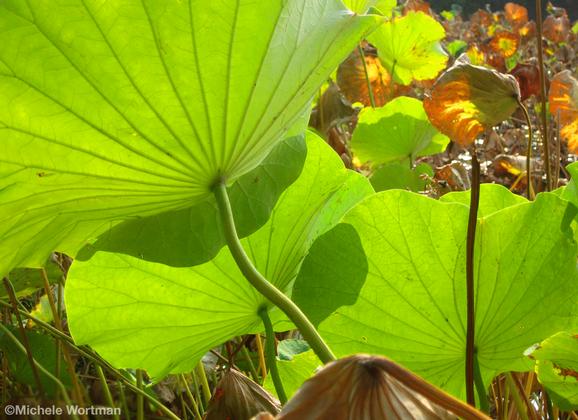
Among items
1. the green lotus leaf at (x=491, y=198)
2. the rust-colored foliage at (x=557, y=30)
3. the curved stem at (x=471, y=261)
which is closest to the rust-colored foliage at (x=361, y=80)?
the green lotus leaf at (x=491, y=198)

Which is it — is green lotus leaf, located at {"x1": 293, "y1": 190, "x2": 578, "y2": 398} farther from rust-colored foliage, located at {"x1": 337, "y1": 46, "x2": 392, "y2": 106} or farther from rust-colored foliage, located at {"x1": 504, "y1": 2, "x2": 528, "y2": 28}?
rust-colored foliage, located at {"x1": 504, "y1": 2, "x2": 528, "y2": 28}

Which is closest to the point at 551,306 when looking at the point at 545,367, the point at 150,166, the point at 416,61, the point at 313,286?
the point at 545,367

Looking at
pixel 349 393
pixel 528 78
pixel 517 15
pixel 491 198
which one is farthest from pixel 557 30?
pixel 349 393

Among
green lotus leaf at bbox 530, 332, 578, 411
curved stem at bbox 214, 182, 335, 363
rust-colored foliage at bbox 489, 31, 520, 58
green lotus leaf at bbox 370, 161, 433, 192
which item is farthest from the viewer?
rust-colored foliage at bbox 489, 31, 520, 58

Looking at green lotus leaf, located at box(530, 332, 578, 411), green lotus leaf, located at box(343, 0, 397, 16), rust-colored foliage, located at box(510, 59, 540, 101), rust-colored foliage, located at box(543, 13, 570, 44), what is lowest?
green lotus leaf, located at box(530, 332, 578, 411)

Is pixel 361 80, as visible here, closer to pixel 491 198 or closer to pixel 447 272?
pixel 491 198

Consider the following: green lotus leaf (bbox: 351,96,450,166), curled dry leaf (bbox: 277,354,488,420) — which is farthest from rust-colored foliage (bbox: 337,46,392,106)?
curled dry leaf (bbox: 277,354,488,420)

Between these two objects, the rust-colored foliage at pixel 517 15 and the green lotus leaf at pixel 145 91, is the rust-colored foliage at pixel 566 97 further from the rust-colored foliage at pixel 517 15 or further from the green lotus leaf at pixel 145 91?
the rust-colored foliage at pixel 517 15
